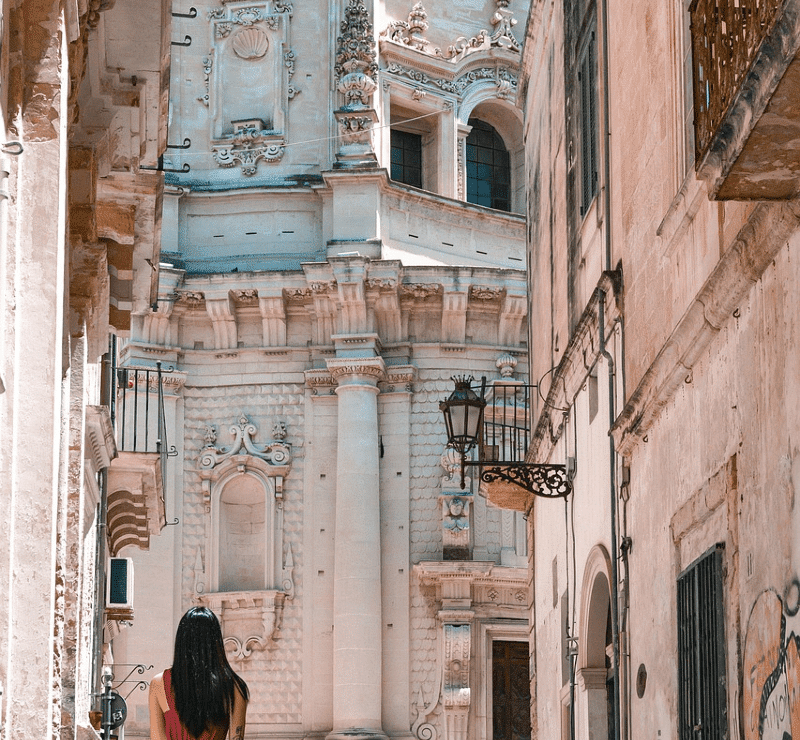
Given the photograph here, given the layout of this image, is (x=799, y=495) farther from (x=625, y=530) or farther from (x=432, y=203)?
(x=432, y=203)

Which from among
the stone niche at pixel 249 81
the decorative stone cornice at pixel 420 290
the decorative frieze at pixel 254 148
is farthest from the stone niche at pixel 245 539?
the stone niche at pixel 249 81

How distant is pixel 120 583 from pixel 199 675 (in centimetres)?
1391

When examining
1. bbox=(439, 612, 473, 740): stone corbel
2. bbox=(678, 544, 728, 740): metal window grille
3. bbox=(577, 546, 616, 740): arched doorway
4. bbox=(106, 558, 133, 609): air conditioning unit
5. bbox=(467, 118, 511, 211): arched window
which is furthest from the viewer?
bbox=(467, 118, 511, 211): arched window

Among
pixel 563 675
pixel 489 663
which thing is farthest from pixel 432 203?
pixel 563 675

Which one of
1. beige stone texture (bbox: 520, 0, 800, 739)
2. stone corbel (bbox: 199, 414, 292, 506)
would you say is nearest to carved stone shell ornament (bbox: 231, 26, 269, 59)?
stone corbel (bbox: 199, 414, 292, 506)

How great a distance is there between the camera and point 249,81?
90.4ft

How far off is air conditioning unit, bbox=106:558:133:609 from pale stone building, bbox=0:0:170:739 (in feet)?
0.33

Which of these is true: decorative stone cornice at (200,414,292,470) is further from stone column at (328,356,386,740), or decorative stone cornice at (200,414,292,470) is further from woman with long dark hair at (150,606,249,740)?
woman with long dark hair at (150,606,249,740)

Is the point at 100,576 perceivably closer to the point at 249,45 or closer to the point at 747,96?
the point at 249,45

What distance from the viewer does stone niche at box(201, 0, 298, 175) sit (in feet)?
89.3

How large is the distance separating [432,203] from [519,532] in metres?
5.34

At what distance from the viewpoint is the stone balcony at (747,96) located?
648 cm

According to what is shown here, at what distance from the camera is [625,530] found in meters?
12.3

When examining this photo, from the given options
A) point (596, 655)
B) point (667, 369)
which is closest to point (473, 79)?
point (596, 655)
